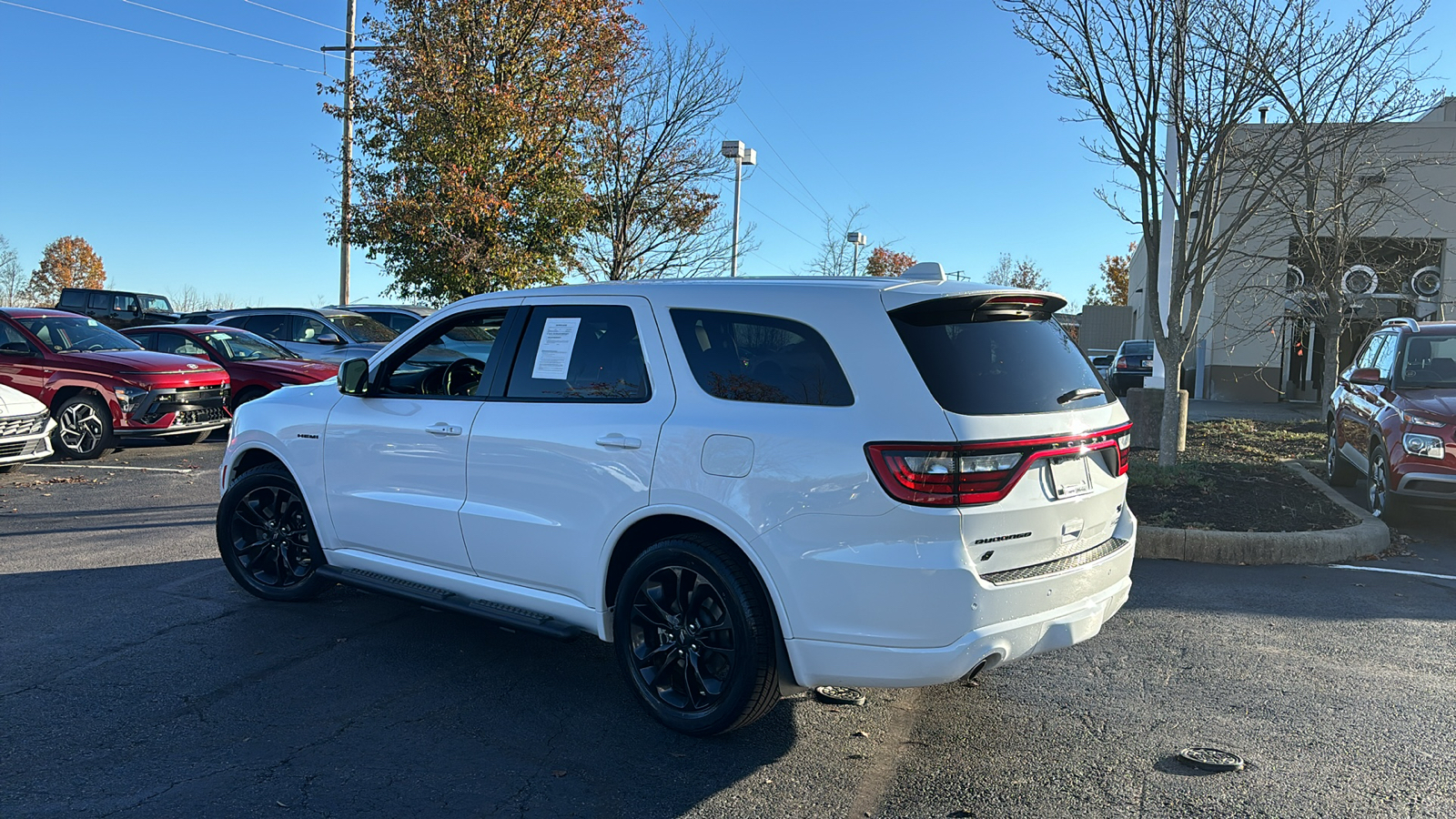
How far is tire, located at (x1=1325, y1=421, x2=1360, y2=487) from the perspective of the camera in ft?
34.8

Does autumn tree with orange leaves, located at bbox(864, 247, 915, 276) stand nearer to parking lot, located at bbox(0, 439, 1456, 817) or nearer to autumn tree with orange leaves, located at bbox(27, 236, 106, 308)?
parking lot, located at bbox(0, 439, 1456, 817)

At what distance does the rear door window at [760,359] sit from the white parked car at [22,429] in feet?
29.5

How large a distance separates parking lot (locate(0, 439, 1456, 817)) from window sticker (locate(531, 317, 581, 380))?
1.41m

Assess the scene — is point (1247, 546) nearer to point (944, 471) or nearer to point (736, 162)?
point (944, 471)

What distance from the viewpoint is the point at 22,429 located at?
10.3m

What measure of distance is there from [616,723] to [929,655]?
142 centimetres

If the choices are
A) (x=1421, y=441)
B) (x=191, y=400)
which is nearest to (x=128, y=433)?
(x=191, y=400)

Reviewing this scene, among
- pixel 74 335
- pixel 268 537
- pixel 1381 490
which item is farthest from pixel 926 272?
pixel 74 335

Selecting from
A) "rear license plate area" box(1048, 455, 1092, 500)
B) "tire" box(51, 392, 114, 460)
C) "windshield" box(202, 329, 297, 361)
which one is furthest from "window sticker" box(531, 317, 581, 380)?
"windshield" box(202, 329, 297, 361)

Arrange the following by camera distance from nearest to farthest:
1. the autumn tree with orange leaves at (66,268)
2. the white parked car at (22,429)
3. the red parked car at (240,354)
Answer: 1. the white parked car at (22,429)
2. the red parked car at (240,354)
3. the autumn tree with orange leaves at (66,268)

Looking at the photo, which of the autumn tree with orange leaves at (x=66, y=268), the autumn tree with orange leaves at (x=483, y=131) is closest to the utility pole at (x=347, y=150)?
the autumn tree with orange leaves at (x=483, y=131)

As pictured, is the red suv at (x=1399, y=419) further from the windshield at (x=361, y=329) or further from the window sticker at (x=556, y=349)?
the windshield at (x=361, y=329)

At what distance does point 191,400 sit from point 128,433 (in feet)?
2.60

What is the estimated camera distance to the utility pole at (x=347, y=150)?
22891 mm
